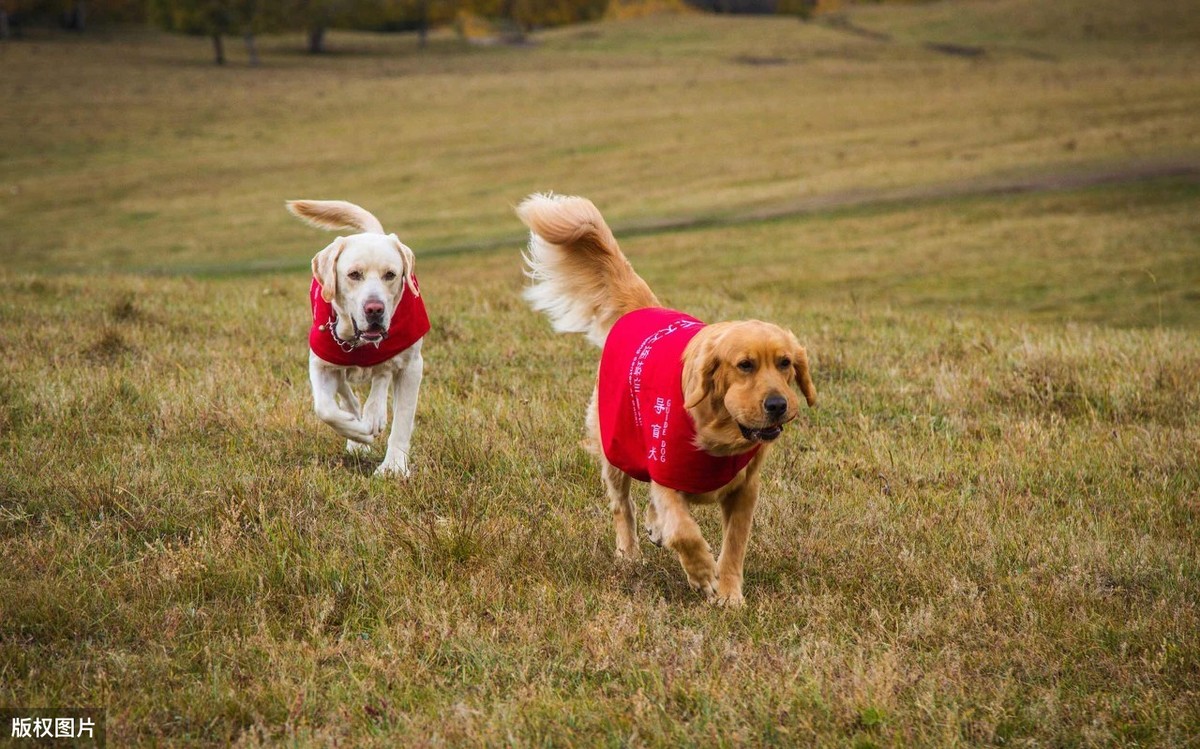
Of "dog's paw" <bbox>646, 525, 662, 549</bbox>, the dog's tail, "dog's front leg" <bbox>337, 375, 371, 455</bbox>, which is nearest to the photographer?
"dog's paw" <bbox>646, 525, 662, 549</bbox>

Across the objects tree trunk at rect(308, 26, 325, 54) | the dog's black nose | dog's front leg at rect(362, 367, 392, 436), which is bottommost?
tree trunk at rect(308, 26, 325, 54)

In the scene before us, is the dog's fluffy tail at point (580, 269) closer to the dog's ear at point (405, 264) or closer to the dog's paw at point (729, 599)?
the dog's ear at point (405, 264)

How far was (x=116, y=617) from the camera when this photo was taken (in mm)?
4461

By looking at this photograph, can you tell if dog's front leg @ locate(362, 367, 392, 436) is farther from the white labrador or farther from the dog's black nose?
the dog's black nose

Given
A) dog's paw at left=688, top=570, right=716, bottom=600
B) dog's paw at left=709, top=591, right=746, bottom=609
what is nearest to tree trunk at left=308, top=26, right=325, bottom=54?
dog's paw at left=688, top=570, right=716, bottom=600

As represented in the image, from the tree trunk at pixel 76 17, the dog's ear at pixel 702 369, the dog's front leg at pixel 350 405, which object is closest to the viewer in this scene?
the dog's ear at pixel 702 369

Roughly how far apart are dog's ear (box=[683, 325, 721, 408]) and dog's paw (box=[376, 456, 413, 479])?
2.18 m

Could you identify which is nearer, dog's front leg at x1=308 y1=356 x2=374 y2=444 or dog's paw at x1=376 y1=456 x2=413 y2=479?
dog's paw at x1=376 y1=456 x2=413 y2=479

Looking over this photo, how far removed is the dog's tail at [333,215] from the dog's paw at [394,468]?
73.6 inches

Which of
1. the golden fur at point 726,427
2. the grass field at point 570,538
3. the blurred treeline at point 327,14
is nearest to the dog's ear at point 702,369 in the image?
the golden fur at point 726,427

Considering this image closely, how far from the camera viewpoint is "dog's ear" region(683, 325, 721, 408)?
4.69m

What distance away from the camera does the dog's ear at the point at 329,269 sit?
6.64m

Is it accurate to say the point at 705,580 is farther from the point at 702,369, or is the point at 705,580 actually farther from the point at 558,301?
the point at 558,301

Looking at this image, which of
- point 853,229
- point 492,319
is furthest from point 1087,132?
point 492,319
